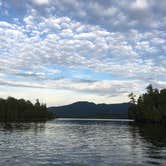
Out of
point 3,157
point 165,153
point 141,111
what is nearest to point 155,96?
point 141,111

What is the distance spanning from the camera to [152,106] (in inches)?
7092

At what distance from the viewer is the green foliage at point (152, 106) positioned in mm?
170500

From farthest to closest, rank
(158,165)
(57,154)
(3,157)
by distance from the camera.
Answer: (57,154), (3,157), (158,165)

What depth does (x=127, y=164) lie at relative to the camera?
116 ft

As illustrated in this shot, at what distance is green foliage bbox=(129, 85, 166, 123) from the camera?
170 meters

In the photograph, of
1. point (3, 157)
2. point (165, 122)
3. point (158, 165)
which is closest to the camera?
point (158, 165)

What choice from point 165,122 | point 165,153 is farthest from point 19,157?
point 165,122

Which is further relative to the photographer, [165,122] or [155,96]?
[155,96]

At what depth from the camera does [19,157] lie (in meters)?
39.0

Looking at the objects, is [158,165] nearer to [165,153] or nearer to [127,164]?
[127,164]

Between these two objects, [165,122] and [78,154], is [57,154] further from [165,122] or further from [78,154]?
[165,122]

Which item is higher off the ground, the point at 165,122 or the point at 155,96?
the point at 155,96

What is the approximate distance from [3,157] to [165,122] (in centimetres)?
13785

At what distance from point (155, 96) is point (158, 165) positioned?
153 meters
